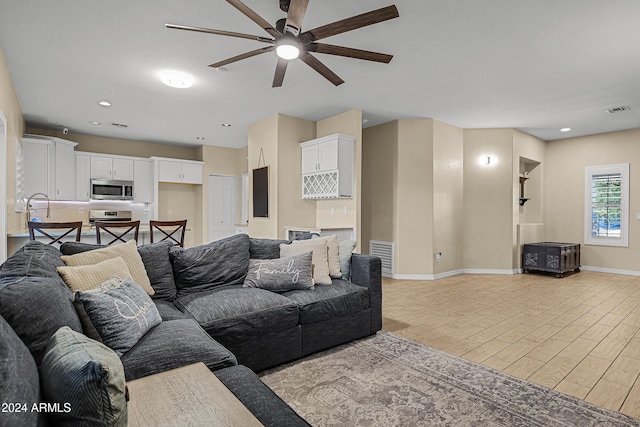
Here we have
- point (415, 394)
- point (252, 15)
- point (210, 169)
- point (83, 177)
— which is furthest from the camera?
point (210, 169)

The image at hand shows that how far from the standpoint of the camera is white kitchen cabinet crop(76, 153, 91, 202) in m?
6.63

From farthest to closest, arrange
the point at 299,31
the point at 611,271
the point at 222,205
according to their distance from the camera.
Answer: the point at 222,205 → the point at 611,271 → the point at 299,31

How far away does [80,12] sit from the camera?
2746mm

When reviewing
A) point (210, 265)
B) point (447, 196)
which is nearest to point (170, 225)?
point (210, 265)

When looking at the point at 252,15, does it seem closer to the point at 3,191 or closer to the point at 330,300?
the point at 330,300

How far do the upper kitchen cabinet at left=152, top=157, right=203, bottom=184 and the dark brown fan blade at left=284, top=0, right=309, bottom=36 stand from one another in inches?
236

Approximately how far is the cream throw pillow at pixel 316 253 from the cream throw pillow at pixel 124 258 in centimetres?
117

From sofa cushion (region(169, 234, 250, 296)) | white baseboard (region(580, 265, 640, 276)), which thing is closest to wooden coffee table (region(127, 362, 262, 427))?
sofa cushion (region(169, 234, 250, 296))

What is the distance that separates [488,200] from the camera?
6.41m

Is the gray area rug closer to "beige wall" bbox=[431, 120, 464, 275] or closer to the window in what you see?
"beige wall" bbox=[431, 120, 464, 275]

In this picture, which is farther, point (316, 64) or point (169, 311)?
point (316, 64)

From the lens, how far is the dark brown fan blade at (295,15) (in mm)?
2160

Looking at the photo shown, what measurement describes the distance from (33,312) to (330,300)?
76.7 inches

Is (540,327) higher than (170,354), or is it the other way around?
(170,354)
